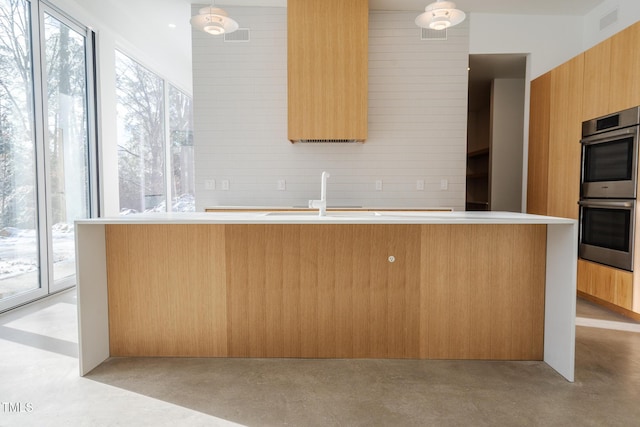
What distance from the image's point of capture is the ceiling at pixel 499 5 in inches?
157

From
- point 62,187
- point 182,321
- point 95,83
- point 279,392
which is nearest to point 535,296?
point 279,392

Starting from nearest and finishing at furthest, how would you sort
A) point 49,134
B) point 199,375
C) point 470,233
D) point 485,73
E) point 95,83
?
point 199,375 < point 470,233 < point 49,134 < point 95,83 < point 485,73

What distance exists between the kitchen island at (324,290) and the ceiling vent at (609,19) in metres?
3.09

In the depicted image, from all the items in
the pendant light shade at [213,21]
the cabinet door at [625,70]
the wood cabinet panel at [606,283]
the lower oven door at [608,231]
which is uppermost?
the pendant light shade at [213,21]

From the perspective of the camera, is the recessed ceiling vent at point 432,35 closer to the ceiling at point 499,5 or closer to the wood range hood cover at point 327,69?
the ceiling at point 499,5

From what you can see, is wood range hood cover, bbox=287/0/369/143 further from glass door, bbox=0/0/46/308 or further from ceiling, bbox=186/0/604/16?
glass door, bbox=0/0/46/308

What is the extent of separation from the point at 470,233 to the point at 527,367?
825mm

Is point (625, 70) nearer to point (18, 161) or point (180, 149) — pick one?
point (18, 161)

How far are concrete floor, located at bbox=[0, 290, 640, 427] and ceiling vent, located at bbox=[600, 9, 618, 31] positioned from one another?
128 inches

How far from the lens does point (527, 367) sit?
2186 millimetres

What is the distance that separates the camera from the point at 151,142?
5.52 metres

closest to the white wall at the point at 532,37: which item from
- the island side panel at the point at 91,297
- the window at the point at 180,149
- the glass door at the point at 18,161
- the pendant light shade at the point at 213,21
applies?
the pendant light shade at the point at 213,21

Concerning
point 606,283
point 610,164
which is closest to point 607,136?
point 610,164

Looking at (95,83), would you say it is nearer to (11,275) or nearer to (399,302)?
(11,275)
